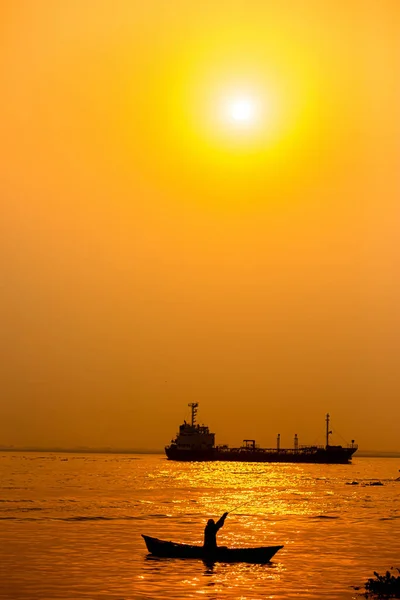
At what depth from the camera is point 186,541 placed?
4409 centimetres

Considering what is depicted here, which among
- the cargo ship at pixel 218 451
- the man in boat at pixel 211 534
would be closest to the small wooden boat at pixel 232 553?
the man in boat at pixel 211 534

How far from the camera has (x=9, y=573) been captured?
33312 millimetres

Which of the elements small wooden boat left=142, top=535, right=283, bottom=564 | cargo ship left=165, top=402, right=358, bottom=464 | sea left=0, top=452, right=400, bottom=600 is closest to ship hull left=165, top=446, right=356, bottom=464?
cargo ship left=165, top=402, right=358, bottom=464

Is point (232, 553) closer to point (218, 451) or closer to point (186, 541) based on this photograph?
point (186, 541)

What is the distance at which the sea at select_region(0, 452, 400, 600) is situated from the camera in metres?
30.4

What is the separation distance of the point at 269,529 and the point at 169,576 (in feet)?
64.0

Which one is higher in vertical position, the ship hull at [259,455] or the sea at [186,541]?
the ship hull at [259,455]

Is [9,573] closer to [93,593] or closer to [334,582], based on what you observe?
[93,593]

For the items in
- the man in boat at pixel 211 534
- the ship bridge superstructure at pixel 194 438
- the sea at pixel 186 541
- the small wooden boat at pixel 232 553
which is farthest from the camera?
the ship bridge superstructure at pixel 194 438

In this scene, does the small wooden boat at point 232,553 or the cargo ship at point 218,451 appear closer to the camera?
the small wooden boat at point 232,553

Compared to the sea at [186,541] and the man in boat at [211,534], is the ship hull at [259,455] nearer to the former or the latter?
the sea at [186,541]

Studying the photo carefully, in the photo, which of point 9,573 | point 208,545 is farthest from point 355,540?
point 9,573

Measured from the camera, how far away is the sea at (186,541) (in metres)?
30.4

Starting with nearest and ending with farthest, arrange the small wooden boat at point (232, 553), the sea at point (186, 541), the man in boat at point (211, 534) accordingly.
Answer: the sea at point (186, 541) < the man in boat at point (211, 534) < the small wooden boat at point (232, 553)
